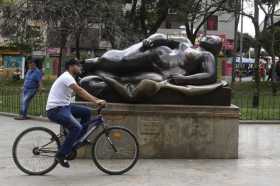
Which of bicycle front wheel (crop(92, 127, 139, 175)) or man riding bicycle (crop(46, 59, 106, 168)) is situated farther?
bicycle front wheel (crop(92, 127, 139, 175))

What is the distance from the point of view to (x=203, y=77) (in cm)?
1055

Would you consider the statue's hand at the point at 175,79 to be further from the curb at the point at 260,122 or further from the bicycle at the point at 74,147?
the curb at the point at 260,122

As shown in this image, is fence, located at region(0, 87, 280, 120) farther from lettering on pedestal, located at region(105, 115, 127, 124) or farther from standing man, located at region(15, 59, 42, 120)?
lettering on pedestal, located at region(105, 115, 127, 124)

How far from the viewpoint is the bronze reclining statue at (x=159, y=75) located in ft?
34.4

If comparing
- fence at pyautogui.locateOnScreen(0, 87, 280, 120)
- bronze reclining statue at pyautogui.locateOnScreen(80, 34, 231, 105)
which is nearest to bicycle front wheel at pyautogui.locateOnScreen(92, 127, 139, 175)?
bronze reclining statue at pyautogui.locateOnScreen(80, 34, 231, 105)

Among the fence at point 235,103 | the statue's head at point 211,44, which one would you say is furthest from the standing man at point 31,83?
the statue's head at point 211,44

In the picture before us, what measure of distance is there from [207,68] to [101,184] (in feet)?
10.9

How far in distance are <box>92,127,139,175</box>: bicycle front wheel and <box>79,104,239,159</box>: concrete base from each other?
120 cm

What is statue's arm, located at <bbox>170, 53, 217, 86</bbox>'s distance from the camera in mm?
10539

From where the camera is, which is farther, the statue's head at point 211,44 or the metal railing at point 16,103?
the metal railing at point 16,103

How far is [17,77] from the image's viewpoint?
142 feet

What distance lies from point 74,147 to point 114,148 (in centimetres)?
63

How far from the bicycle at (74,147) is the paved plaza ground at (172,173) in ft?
0.47

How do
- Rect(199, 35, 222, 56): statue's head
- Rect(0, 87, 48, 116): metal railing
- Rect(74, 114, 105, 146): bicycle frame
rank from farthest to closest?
Rect(0, 87, 48, 116): metal railing → Rect(199, 35, 222, 56): statue's head → Rect(74, 114, 105, 146): bicycle frame
